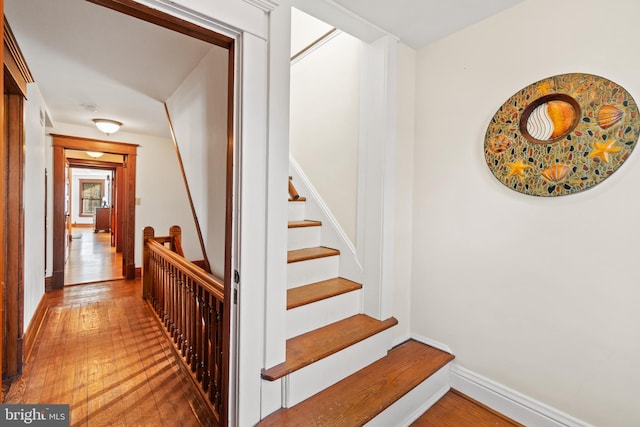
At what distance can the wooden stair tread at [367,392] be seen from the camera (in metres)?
1.41

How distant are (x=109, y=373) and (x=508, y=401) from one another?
263 centimetres

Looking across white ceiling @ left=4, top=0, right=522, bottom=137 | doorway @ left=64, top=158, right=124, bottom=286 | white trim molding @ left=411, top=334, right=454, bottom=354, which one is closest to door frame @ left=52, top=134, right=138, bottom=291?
doorway @ left=64, top=158, right=124, bottom=286

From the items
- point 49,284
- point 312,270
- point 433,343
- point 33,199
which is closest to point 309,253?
point 312,270

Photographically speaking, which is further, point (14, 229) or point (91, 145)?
point (91, 145)

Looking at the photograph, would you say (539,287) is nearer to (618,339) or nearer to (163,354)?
(618,339)

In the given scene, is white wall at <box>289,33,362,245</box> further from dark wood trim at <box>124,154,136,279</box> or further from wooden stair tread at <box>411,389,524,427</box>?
dark wood trim at <box>124,154,136,279</box>

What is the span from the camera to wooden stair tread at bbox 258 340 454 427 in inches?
55.4

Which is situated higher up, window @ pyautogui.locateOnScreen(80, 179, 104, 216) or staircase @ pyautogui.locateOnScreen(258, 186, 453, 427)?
window @ pyautogui.locateOnScreen(80, 179, 104, 216)

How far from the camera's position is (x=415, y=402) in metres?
1.69

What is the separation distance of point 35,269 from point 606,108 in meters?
4.37

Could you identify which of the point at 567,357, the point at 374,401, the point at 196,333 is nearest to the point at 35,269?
the point at 196,333

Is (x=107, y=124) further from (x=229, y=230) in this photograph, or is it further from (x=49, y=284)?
(x=229, y=230)

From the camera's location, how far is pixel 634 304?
4.33ft

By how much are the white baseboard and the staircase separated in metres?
0.10
